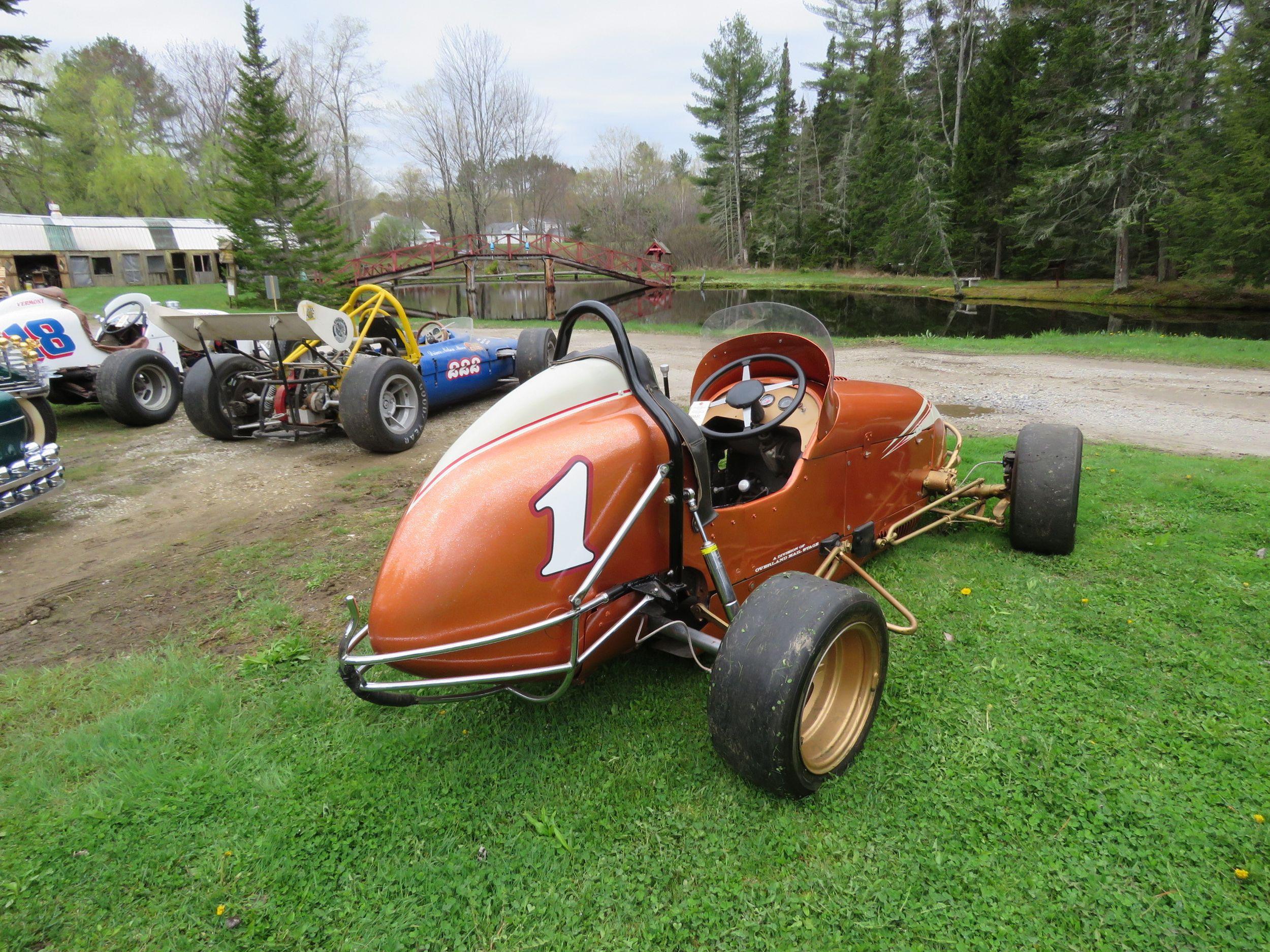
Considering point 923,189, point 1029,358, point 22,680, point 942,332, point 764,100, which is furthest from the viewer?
point 764,100

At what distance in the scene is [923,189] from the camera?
37.4 m

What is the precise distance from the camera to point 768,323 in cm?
437

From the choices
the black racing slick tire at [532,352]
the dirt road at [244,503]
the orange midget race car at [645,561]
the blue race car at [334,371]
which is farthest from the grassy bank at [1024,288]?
the orange midget race car at [645,561]

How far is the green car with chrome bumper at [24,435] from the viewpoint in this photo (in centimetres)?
533

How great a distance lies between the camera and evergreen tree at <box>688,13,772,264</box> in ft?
176

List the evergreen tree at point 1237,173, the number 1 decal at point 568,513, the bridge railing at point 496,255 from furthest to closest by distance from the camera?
the bridge railing at point 496,255
the evergreen tree at point 1237,173
the number 1 decal at point 568,513

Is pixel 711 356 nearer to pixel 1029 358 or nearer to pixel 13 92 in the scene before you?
pixel 1029 358

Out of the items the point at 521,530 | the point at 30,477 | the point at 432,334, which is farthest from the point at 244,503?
the point at 521,530

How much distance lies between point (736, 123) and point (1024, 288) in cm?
3105

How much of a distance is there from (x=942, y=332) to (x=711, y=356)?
1883cm

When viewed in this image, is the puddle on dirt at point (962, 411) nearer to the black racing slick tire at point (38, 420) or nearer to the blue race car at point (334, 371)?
the blue race car at point (334, 371)

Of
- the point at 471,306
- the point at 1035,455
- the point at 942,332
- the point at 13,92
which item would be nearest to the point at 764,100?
the point at 471,306

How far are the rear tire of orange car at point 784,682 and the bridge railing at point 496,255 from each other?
27545 mm

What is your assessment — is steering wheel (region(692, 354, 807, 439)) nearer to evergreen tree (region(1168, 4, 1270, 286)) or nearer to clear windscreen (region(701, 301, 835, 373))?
clear windscreen (region(701, 301, 835, 373))
